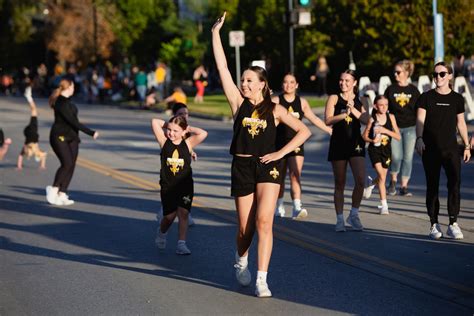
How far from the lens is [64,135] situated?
14188 mm

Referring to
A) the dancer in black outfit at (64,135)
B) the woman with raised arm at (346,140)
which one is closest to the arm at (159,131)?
the woman with raised arm at (346,140)

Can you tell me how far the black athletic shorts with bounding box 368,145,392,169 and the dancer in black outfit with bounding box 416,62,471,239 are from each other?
232 centimetres

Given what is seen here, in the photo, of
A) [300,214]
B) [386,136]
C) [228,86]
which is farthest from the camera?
[386,136]

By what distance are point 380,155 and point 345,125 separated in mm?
1926

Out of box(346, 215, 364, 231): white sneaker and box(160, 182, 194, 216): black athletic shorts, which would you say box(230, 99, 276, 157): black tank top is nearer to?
box(160, 182, 194, 216): black athletic shorts

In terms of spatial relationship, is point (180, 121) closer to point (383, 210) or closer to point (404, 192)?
point (383, 210)

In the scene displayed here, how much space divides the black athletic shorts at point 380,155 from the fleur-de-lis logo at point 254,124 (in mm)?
5069

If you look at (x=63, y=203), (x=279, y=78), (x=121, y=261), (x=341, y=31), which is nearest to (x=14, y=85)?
(x=279, y=78)

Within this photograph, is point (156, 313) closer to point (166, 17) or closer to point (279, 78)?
point (279, 78)

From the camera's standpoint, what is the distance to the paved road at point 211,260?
7992 mm

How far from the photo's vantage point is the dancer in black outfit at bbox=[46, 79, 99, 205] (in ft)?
46.2

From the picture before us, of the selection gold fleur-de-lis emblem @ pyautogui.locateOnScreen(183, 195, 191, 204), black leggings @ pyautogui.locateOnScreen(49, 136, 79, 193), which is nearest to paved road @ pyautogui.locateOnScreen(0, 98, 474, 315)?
black leggings @ pyautogui.locateOnScreen(49, 136, 79, 193)

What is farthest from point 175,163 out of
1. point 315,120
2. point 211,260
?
point 315,120

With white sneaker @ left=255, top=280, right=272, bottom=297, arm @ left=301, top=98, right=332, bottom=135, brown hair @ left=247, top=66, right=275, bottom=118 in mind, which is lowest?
white sneaker @ left=255, top=280, right=272, bottom=297
